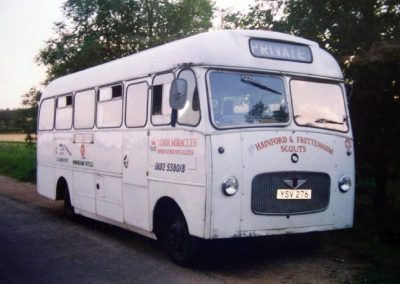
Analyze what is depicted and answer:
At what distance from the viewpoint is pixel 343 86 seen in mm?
8078

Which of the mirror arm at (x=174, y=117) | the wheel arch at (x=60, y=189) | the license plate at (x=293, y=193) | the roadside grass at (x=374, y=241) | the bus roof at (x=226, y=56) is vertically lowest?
the roadside grass at (x=374, y=241)

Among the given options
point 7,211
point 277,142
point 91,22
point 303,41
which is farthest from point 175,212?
point 91,22

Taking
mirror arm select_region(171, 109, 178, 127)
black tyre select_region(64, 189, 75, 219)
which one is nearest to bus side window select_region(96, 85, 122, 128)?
mirror arm select_region(171, 109, 178, 127)

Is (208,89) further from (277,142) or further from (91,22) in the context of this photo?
(91,22)

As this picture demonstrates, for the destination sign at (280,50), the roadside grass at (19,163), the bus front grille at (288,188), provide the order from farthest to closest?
the roadside grass at (19,163), the destination sign at (280,50), the bus front grille at (288,188)

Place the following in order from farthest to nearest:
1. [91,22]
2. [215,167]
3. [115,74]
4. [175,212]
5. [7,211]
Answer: [91,22]
[7,211]
[115,74]
[175,212]
[215,167]

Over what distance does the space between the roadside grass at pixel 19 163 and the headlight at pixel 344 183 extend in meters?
16.5

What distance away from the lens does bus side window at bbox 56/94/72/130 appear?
1158 centimetres

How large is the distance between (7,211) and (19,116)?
37.9 feet

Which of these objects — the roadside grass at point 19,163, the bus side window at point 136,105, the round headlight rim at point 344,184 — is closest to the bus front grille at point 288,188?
the round headlight rim at point 344,184

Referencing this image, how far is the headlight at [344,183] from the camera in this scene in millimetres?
7581

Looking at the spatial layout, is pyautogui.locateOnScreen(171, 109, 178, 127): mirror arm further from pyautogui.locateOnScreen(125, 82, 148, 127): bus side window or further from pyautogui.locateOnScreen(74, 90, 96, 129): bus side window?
pyautogui.locateOnScreen(74, 90, 96, 129): bus side window

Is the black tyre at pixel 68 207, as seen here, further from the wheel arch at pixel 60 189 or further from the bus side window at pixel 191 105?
the bus side window at pixel 191 105

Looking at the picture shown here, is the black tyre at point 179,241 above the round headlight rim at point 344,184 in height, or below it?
below
